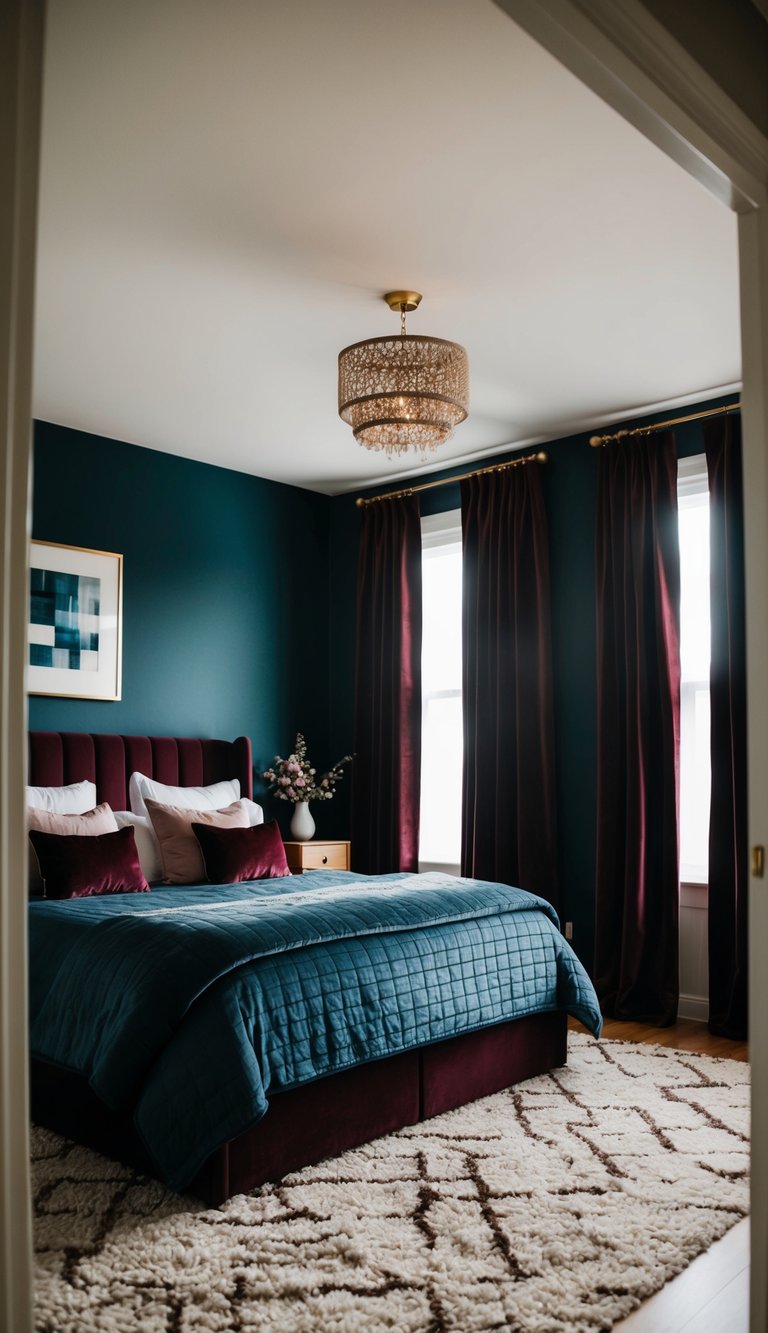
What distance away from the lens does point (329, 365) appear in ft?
15.0

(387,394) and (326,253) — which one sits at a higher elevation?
(326,253)

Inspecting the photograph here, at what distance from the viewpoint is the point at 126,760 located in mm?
5293

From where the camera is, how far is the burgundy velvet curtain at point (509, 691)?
5379 millimetres

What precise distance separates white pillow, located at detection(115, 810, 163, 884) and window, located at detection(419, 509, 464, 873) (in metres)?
1.94

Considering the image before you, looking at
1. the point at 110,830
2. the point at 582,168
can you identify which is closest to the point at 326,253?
the point at 582,168

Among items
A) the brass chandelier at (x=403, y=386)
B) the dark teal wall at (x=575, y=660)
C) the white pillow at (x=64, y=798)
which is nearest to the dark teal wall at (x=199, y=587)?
the white pillow at (x=64, y=798)

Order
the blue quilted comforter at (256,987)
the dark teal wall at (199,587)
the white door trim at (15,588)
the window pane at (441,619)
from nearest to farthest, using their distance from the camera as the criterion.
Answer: the white door trim at (15,588)
the blue quilted comforter at (256,987)
the dark teal wall at (199,587)
the window pane at (441,619)

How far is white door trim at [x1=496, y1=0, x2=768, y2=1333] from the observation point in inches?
64.2

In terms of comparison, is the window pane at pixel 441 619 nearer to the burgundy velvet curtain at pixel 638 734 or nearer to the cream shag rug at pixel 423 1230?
the burgundy velvet curtain at pixel 638 734

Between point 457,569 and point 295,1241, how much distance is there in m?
4.26

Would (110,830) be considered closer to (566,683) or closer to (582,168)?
(566,683)

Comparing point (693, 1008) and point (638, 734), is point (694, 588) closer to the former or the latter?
point (638, 734)

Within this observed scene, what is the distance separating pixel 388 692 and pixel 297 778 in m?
0.75

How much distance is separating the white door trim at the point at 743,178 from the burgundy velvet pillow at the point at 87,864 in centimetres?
297
